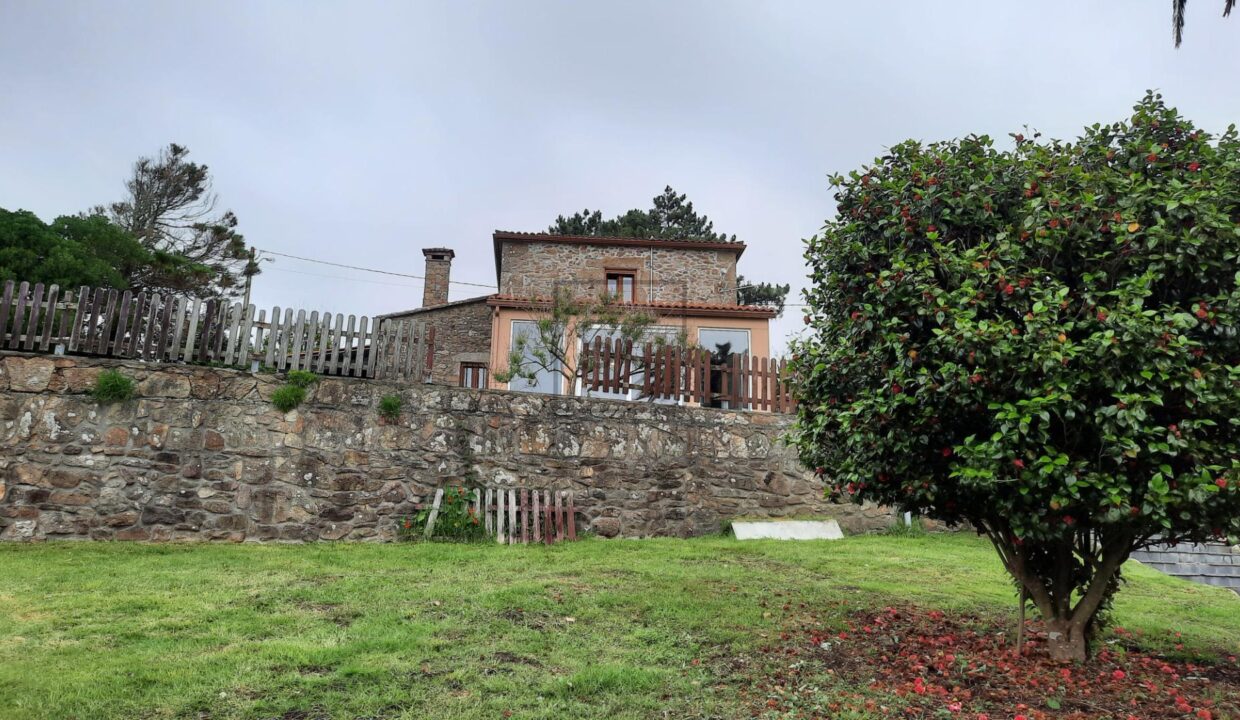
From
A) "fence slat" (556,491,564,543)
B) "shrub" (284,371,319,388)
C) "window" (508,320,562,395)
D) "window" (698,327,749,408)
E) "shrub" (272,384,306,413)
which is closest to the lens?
"shrub" (272,384,306,413)

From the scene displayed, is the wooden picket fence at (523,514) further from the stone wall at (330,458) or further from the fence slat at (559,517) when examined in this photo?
the stone wall at (330,458)

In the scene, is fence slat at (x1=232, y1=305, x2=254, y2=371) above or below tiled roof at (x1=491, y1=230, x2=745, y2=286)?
below

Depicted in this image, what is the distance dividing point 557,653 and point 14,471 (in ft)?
21.6

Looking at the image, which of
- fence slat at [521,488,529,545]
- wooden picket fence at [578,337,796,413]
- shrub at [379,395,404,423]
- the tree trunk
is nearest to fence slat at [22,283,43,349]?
shrub at [379,395,404,423]

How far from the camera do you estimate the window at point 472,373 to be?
21750mm

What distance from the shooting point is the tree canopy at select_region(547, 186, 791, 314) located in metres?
33.5

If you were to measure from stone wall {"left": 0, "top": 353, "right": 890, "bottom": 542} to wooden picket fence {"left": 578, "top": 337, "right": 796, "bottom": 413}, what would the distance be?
460 mm

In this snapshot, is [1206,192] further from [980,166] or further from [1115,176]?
[980,166]

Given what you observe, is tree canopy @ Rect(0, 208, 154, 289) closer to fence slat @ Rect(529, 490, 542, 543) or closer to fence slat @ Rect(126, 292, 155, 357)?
fence slat @ Rect(126, 292, 155, 357)

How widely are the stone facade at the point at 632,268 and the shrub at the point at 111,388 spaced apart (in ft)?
45.8

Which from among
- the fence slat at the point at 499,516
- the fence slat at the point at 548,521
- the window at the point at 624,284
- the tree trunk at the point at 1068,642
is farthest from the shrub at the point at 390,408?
the window at the point at 624,284

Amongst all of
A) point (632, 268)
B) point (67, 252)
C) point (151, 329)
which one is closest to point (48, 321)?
point (151, 329)

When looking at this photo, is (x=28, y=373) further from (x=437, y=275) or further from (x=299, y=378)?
(x=437, y=275)

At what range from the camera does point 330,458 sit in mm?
8742
